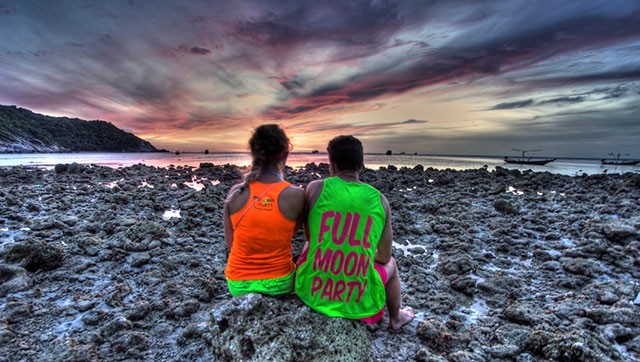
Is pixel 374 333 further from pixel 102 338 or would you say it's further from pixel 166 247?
pixel 166 247

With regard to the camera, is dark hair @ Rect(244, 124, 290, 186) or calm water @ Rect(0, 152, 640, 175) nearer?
dark hair @ Rect(244, 124, 290, 186)

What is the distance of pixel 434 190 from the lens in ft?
44.2

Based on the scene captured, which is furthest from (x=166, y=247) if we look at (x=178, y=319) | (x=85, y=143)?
(x=85, y=143)

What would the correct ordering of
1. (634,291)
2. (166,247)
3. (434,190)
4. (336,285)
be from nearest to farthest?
(336,285) → (634,291) → (166,247) → (434,190)

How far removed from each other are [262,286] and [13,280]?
3900 mm

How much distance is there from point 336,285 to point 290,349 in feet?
2.06

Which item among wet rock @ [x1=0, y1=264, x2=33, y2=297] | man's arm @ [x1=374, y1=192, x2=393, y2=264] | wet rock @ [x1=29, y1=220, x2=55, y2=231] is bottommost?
wet rock @ [x1=0, y1=264, x2=33, y2=297]

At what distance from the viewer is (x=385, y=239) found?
2.70 m

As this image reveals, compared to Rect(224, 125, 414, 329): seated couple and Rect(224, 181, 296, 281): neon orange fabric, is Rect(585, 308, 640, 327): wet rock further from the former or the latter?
Rect(224, 181, 296, 281): neon orange fabric

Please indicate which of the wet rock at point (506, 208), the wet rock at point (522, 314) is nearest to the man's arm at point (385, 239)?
the wet rock at point (522, 314)

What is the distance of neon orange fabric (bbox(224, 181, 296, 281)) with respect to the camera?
243 cm

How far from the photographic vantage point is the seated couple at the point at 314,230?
2.40 metres

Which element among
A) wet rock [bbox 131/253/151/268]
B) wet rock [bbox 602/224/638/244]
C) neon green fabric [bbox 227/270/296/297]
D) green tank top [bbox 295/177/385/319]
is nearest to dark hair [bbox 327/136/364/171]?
green tank top [bbox 295/177/385/319]

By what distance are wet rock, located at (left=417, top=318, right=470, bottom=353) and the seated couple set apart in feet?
2.93
